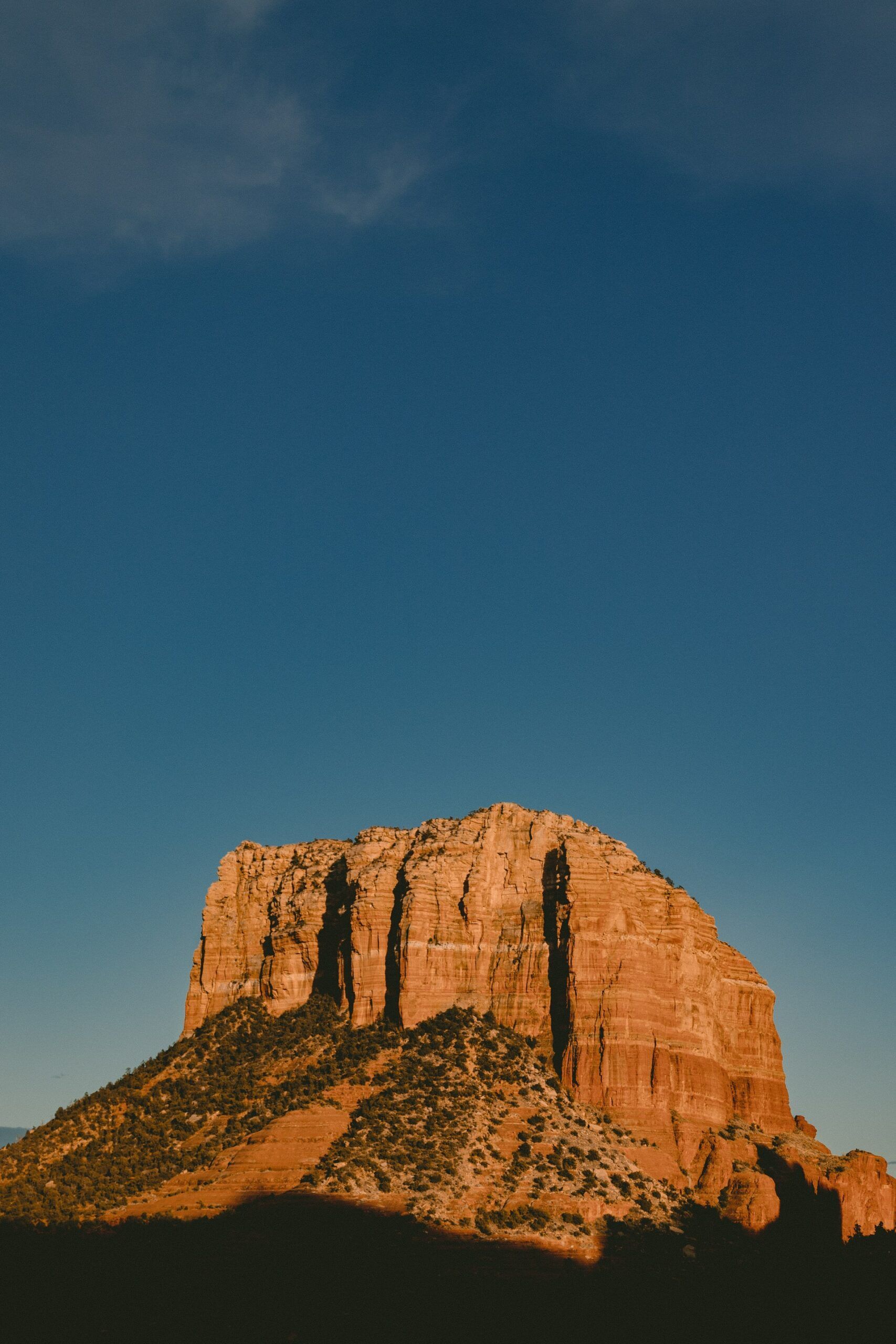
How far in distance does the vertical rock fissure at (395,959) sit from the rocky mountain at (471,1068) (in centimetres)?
24

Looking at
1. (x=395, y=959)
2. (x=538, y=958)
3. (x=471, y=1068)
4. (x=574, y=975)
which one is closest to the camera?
(x=471, y=1068)

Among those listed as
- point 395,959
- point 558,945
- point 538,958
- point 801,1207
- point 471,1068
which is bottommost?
point 801,1207

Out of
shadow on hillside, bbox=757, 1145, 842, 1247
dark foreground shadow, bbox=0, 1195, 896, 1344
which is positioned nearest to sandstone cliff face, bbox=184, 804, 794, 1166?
shadow on hillside, bbox=757, 1145, 842, 1247

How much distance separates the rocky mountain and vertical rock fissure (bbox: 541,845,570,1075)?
0.28 m

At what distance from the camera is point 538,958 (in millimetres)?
111562

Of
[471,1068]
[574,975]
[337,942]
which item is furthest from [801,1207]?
[337,942]

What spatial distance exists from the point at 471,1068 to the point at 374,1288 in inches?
975

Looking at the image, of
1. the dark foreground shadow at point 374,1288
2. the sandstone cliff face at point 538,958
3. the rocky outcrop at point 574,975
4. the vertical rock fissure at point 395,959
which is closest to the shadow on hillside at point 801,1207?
the rocky outcrop at point 574,975

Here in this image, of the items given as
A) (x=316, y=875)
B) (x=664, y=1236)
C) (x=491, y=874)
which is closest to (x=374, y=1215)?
(x=664, y=1236)

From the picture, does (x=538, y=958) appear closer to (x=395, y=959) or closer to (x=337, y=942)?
(x=395, y=959)

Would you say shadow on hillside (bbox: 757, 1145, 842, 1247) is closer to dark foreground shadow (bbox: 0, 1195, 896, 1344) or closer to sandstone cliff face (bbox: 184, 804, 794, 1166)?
sandstone cliff face (bbox: 184, 804, 794, 1166)

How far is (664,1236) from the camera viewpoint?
9050 centimetres

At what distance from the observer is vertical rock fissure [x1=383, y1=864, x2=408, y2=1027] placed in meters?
111

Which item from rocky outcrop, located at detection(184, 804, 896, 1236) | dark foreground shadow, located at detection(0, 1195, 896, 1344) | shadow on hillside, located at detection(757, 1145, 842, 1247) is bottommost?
dark foreground shadow, located at detection(0, 1195, 896, 1344)
